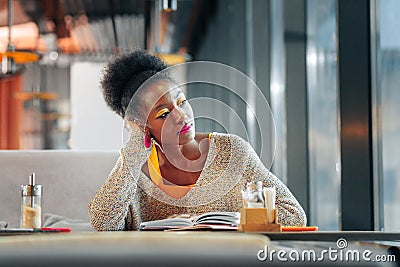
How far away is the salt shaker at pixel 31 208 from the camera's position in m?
2.03

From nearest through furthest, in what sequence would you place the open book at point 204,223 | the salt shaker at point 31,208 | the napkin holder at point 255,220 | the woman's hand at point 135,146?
the napkin holder at point 255,220 < the open book at point 204,223 < the salt shaker at point 31,208 < the woman's hand at point 135,146

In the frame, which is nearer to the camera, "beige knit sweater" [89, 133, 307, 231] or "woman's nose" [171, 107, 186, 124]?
"woman's nose" [171, 107, 186, 124]

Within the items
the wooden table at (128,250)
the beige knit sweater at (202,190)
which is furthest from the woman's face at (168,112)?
the wooden table at (128,250)

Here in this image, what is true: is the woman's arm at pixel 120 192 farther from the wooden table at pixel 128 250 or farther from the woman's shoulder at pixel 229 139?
the wooden table at pixel 128 250

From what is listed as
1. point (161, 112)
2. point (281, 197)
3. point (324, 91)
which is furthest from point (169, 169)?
point (324, 91)

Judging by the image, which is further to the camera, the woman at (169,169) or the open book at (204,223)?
the woman at (169,169)

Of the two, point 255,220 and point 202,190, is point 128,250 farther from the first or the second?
point 202,190

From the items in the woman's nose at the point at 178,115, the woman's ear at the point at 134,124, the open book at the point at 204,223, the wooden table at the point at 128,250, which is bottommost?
the open book at the point at 204,223

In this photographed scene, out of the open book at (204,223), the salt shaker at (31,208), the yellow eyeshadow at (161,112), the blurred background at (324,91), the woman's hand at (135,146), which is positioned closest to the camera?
the open book at (204,223)

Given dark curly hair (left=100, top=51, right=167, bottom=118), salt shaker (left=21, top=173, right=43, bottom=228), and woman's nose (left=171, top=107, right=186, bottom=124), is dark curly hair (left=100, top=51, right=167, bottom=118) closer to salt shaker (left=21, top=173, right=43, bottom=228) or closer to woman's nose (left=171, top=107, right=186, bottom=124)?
woman's nose (left=171, top=107, right=186, bottom=124)

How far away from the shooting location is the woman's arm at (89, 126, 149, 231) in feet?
7.32

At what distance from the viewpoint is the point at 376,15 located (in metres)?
2.72

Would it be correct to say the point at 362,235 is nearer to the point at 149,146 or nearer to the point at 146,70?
the point at 149,146

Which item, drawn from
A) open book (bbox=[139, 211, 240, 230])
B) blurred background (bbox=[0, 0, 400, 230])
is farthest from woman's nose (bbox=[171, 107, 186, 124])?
open book (bbox=[139, 211, 240, 230])
